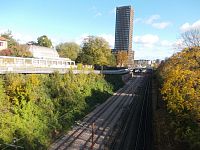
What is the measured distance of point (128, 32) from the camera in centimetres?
19850

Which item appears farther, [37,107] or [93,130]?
[93,130]

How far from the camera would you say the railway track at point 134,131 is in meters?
26.1

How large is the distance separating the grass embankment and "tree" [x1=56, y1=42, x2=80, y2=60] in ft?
252

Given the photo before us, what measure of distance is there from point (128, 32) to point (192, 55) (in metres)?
181

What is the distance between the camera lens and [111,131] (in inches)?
1179

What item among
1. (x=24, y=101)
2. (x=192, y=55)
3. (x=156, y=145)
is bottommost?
(x=156, y=145)

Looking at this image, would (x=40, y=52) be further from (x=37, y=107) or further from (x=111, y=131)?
(x=37, y=107)

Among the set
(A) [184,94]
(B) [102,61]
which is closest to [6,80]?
(A) [184,94]

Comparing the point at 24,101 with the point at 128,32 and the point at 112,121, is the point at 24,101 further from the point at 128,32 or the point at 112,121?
the point at 128,32

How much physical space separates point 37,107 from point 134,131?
11.6 metres

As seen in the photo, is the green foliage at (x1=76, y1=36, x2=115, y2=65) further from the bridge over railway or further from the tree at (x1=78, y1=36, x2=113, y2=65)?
the bridge over railway

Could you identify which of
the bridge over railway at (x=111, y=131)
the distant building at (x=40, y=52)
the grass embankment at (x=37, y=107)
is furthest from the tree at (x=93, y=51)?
the grass embankment at (x=37, y=107)

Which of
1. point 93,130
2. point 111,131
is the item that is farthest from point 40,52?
point 93,130

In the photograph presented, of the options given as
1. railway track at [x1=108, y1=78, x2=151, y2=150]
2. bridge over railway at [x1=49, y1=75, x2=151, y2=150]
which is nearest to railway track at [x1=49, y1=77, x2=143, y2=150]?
bridge over railway at [x1=49, y1=75, x2=151, y2=150]
